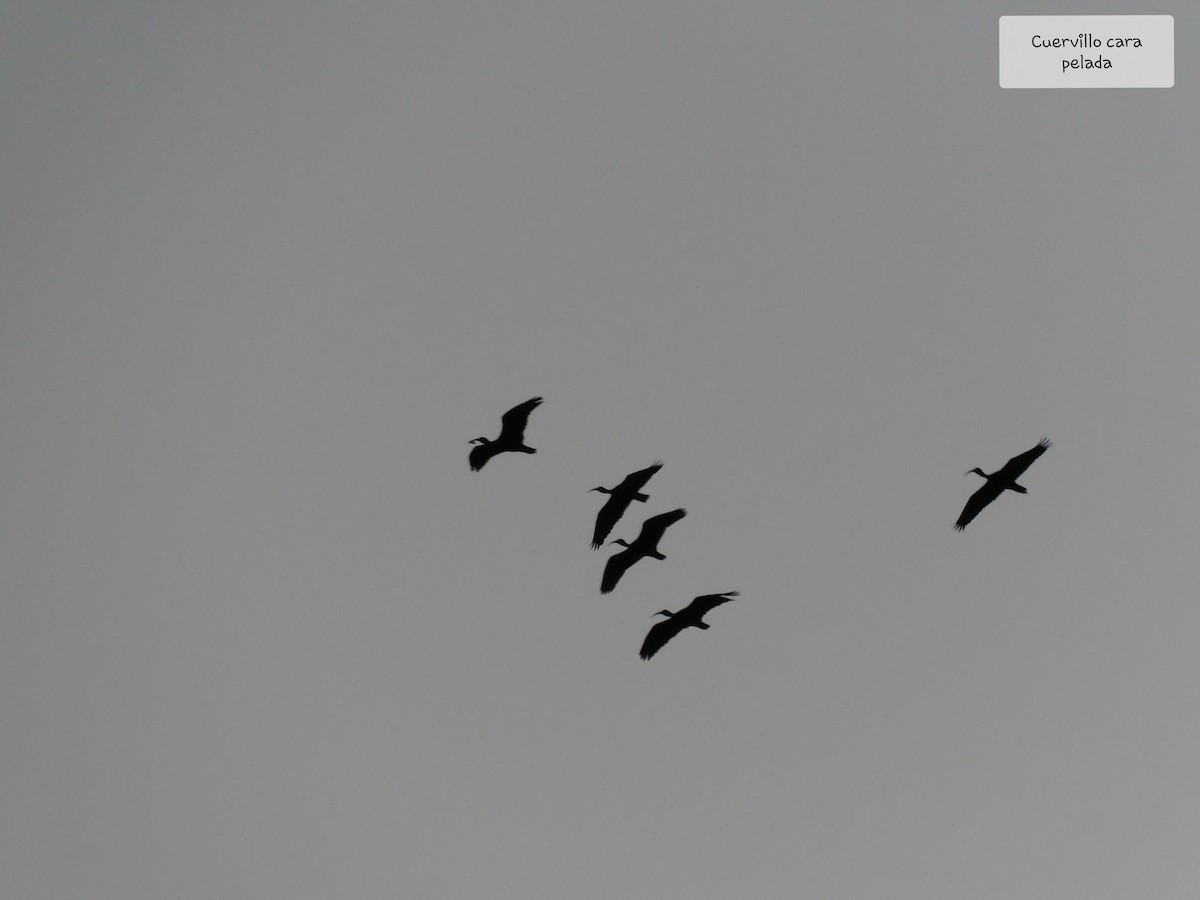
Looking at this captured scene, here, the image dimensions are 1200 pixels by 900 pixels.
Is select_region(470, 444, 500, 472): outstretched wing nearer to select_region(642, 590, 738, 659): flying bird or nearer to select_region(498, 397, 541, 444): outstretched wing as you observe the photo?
select_region(498, 397, 541, 444): outstretched wing

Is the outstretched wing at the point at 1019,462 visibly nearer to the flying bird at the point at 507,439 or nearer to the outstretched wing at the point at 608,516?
the outstretched wing at the point at 608,516

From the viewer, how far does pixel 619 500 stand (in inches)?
824

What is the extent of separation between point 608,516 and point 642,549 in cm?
80

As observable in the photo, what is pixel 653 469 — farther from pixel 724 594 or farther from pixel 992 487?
pixel 992 487

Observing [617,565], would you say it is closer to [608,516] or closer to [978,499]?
[608,516]

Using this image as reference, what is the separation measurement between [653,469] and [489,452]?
3.01m

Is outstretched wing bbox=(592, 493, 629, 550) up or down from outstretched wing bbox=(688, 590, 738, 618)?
up

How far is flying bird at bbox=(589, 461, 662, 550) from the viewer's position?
68.0ft

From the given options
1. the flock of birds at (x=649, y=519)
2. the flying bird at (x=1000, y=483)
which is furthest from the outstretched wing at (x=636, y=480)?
the flying bird at (x=1000, y=483)

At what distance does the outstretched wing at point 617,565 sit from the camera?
830 inches

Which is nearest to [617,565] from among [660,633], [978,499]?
[660,633]

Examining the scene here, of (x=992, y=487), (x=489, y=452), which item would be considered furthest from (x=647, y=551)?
(x=992, y=487)

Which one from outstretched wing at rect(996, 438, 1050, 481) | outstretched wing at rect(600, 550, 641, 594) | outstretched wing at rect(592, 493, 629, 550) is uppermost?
outstretched wing at rect(996, 438, 1050, 481)

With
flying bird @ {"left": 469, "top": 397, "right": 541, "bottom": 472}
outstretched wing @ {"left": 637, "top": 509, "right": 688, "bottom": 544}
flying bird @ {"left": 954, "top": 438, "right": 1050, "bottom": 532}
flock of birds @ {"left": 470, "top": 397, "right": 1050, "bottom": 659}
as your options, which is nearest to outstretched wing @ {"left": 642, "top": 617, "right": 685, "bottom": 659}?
flock of birds @ {"left": 470, "top": 397, "right": 1050, "bottom": 659}
